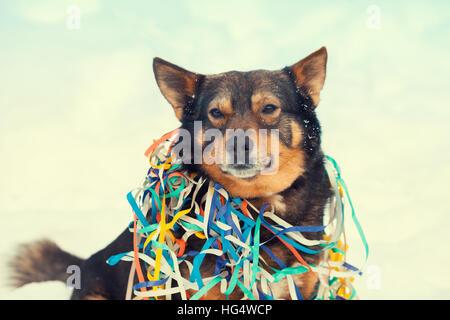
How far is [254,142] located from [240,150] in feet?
0.27

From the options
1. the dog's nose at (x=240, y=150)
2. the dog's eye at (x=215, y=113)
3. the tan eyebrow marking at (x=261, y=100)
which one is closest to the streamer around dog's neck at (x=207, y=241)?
the dog's nose at (x=240, y=150)

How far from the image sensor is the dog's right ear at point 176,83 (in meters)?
2.34

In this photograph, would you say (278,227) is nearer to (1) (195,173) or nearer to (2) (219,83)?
(1) (195,173)

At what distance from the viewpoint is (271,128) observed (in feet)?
7.29

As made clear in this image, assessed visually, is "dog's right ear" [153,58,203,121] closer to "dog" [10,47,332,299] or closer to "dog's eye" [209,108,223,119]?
"dog" [10,47,332,299]

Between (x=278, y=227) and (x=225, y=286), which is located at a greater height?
(x=278, y=227)

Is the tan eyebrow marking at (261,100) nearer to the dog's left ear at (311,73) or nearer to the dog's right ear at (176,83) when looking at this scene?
the dog's left ear at (311,73)

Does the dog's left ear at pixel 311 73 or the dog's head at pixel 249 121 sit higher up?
the dog's left ear at pixel 311 73

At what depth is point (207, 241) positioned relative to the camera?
7.11 ft

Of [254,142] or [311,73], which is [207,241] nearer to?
[254,142]
